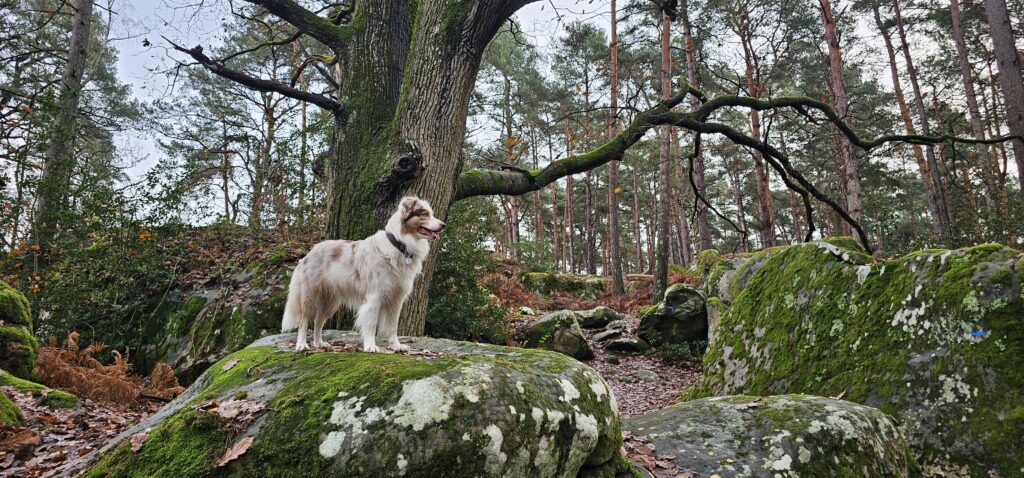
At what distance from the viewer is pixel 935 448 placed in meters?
3.73

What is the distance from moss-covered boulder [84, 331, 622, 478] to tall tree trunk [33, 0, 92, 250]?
917 centimetres

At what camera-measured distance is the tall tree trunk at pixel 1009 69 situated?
10.7 m

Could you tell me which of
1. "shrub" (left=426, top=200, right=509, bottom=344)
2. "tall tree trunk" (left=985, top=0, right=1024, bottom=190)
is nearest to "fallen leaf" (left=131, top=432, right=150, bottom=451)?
"shrub" (left=426, top=200, right=509, bottom=344)

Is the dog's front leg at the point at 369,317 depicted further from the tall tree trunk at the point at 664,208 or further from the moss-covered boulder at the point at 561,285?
the moss-covered boulder at the point at 561,285

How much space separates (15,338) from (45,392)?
124 cm

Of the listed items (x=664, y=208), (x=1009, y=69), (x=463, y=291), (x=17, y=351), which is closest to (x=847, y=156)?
(x=1009, y=69)

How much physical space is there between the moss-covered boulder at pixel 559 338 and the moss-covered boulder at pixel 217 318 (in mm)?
5844

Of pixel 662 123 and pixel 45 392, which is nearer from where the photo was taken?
pixel 45 392

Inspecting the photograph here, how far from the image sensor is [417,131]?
5.25 m

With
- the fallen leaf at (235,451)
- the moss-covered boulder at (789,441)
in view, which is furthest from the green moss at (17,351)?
the moss-covered boulder at (789,441)

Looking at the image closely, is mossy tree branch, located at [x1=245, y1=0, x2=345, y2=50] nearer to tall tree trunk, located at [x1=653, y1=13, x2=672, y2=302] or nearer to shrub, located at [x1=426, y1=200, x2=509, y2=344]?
shrub, located at [x1=426, y1=200, x2=509, y2=344]

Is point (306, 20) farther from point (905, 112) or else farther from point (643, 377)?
point (905, 112)

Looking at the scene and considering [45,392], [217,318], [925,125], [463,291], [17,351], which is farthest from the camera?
[925,125]

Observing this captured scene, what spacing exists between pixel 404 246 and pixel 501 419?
180 centimetres
